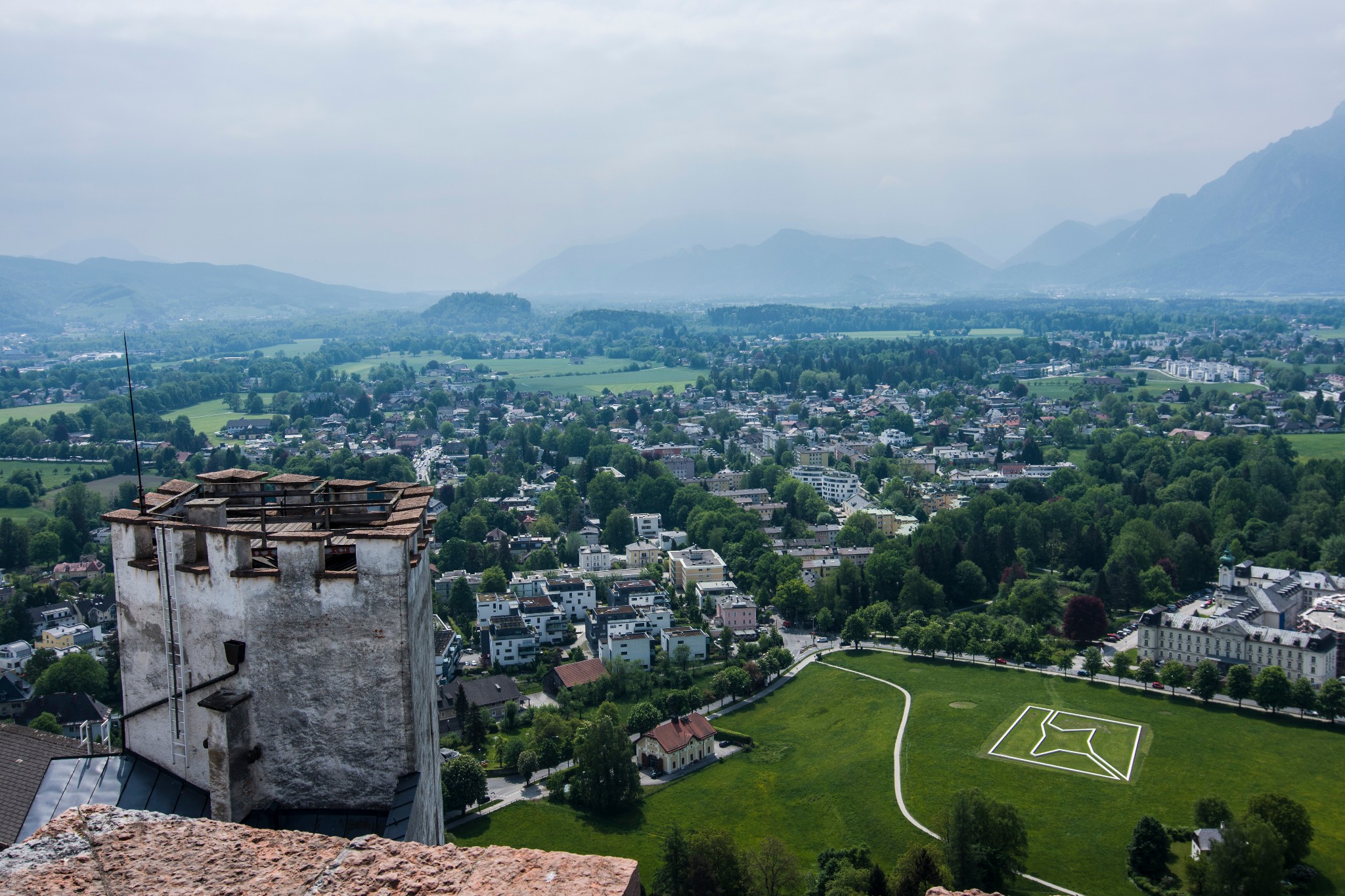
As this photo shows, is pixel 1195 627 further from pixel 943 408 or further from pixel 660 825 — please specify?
pixel 943 408

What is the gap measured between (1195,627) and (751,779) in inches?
582

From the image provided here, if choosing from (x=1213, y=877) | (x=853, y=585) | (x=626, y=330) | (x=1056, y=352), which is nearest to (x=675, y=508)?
(x=853, y=585)

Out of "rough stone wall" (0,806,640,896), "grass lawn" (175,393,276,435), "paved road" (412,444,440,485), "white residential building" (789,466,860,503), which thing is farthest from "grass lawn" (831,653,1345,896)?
"grass lawn" (175,393,276,435)

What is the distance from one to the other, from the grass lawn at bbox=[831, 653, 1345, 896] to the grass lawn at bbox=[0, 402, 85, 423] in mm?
67305

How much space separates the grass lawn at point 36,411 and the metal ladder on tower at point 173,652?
76.6 meters

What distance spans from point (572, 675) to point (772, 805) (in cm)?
816

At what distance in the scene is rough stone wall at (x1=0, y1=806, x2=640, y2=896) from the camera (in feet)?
8.49

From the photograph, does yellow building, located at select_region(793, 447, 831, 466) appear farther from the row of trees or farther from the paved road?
the row of trees

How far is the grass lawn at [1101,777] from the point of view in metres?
18.4

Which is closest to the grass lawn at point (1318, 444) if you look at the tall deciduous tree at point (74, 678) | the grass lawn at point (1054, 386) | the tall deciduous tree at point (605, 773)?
the grass lawn at point (1054, 386)

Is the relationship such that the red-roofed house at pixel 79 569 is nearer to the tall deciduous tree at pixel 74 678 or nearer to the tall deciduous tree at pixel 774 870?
the tall deciduous tree at pixel 74 678

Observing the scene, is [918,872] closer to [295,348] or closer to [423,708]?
[423,708]

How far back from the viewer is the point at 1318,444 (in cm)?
5788

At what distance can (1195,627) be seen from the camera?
28.4 metres
